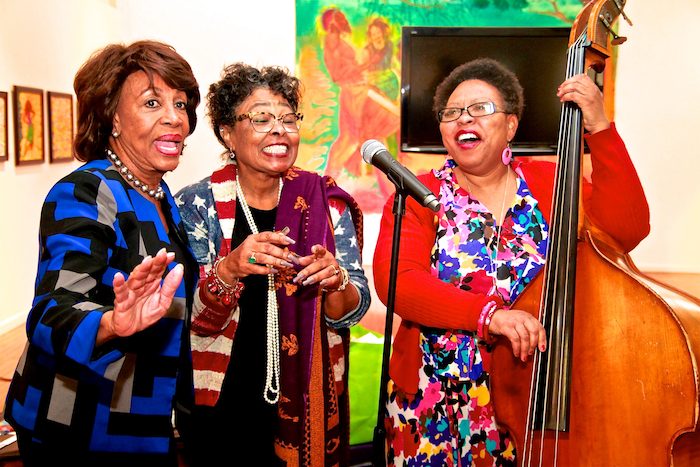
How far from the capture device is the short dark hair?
4.84 ft

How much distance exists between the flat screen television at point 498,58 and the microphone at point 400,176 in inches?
137

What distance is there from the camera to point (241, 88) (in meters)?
1.88

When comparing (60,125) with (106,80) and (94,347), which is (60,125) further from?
(94,347)

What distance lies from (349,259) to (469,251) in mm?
361

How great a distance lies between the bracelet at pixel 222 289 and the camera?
1629 millimetres

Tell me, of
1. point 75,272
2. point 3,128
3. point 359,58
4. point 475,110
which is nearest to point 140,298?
point 75,272

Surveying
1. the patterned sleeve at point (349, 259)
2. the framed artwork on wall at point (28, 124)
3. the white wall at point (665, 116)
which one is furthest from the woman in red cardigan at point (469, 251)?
the white wall at point (665, 116)

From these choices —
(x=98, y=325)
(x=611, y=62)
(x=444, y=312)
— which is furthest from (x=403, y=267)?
(x=611, y=62)

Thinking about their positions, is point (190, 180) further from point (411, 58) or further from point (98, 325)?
point (98, 325)

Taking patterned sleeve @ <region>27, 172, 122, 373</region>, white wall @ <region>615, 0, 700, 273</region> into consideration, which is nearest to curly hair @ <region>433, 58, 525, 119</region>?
patterned sleeve @ <region>27, 172, 122, 373</region>

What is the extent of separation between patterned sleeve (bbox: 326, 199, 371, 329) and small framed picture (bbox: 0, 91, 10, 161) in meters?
3.56

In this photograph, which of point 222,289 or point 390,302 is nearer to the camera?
point 390,302

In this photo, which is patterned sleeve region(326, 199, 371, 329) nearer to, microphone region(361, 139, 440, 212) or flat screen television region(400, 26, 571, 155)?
microphone region(361, 139, 440, 212)

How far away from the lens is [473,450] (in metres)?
1.69
